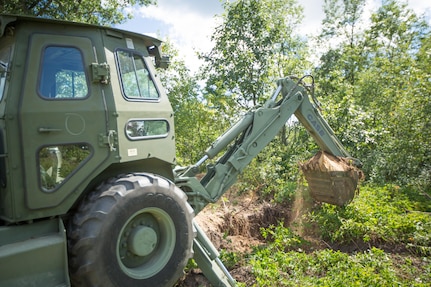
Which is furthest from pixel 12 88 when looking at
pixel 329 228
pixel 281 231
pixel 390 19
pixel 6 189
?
pixel 390 19

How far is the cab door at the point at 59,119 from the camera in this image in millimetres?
2713

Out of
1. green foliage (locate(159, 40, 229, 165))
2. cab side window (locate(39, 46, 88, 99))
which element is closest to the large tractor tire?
cab side window (locate(39, 46, 88, 99))

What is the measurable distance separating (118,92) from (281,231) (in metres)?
4.05

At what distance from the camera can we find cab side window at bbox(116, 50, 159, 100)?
333 centimetres

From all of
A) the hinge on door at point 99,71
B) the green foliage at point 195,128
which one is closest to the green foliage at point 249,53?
the green foliage at point 195,128

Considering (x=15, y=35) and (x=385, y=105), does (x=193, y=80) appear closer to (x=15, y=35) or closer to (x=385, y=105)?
(x=385, y=105)

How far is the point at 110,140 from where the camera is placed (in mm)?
3061

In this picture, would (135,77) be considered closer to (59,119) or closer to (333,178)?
(59,119)

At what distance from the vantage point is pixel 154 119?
3.51 m

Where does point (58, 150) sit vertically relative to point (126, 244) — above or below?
above

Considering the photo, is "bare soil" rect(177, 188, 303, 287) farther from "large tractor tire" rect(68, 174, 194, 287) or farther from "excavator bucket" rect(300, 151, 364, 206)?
"large tractor tire" rect(68, 174, 194, 287)

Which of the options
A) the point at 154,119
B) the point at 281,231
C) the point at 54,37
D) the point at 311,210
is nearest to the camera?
the point at 54,37

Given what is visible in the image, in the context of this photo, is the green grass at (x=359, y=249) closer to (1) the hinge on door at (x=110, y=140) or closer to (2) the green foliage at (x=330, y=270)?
(2) the green foliage at (x=330, y=270)

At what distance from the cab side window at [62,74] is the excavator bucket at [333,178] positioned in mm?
4256
